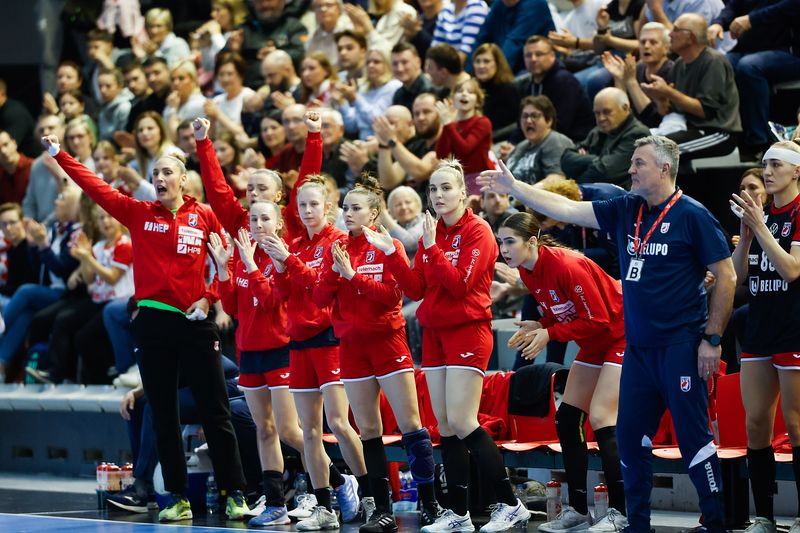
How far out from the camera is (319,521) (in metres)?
7.57

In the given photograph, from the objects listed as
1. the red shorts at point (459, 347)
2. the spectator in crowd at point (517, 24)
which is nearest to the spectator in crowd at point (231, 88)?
the spectator in crowd at point (517, 24)

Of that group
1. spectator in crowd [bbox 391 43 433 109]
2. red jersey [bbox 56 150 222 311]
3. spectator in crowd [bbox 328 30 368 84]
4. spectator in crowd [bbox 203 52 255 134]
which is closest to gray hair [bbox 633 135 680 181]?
red jersey [bbox 56 150 222 311]

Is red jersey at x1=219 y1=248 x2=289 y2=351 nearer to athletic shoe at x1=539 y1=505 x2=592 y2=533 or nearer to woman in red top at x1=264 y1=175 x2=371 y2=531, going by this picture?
woman in red top at x1=264 y1=175 x2=371 y2=531

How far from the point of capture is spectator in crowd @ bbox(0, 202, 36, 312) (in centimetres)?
1240

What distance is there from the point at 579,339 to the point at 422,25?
20.0 feet

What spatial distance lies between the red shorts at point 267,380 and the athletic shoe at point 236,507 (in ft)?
2.23

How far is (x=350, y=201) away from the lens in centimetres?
740

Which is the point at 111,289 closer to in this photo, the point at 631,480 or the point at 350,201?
the point at 350,201

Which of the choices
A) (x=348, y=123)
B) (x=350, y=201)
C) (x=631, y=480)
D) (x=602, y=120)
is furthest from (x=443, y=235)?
(x=348, y=123)

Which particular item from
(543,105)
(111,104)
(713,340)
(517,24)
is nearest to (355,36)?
(517,24)

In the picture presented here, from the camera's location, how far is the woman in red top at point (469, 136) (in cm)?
995

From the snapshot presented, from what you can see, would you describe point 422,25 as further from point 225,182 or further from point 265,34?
point 225,182

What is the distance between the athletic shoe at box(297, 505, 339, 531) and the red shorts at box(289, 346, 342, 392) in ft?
2.24

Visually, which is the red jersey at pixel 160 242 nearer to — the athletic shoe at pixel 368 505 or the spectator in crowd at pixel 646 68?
the athletic shoe at pixel 368 505
